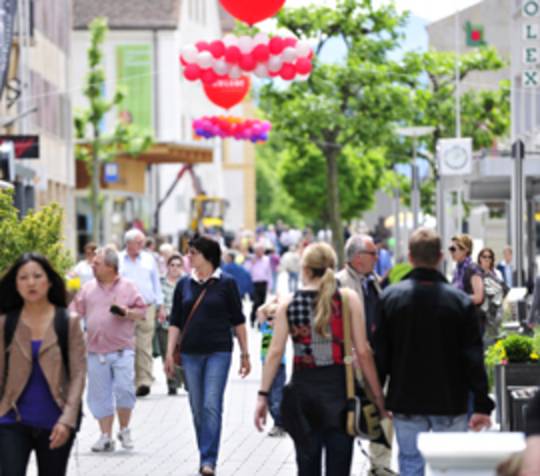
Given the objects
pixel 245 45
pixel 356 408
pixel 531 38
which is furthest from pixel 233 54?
pixel 356 408

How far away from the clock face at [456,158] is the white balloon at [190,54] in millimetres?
8152

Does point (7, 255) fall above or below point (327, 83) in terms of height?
below

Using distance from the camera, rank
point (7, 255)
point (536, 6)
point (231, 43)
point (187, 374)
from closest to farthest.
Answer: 1. point (187, 374)
2. point (7, 255)
3. point (231, 43)
4. point (536, 6)

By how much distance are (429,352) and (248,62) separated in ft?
68.0

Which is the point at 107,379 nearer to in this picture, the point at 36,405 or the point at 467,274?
the point at 467,274

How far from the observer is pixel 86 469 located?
13.4 meters

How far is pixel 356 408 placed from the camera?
904cm

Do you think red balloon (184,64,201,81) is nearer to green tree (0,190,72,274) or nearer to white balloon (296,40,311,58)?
white balloon (296,40,311,58)

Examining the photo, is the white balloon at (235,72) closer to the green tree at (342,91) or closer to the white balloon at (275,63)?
Result: the white balloon at (275,63)

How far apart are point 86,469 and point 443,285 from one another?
200 inches

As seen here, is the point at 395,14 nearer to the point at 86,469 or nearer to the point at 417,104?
the point at 417,104

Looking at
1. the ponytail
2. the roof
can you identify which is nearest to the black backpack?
the ponytail

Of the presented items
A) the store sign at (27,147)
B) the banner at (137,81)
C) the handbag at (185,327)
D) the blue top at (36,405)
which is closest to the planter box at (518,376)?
the handbag at (185,327)

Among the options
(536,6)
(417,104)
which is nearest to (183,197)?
(417,104)
